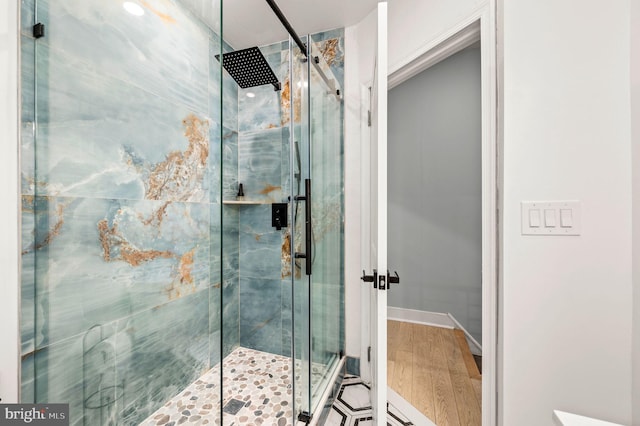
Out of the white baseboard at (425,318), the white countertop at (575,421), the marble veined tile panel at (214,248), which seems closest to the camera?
the white countertop at (575,421)

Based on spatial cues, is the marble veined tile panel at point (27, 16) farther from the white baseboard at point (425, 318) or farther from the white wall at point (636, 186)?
the white baseboard at point (425, 318)

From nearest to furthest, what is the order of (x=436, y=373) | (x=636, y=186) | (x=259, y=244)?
(x=636, y=186) → (x=436, y=373) → (x=259, y=244)

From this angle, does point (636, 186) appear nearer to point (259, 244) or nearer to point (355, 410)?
point (355, 410)

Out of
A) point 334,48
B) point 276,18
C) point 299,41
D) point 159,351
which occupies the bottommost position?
point 159,351

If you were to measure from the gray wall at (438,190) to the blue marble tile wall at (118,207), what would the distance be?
190 cm

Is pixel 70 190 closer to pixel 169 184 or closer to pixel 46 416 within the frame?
pixel 169 184

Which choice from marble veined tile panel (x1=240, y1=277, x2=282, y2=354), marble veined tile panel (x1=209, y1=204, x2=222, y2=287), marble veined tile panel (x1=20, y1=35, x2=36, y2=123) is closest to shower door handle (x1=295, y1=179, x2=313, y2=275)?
marble veined tile panel (x1=209, y1=204, x2=222, y2=287)

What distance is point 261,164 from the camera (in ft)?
6.31

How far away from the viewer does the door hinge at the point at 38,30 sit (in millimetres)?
737

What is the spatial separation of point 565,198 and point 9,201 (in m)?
1.68

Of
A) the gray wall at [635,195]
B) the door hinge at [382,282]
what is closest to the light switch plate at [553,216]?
the gray wall at [635,195]

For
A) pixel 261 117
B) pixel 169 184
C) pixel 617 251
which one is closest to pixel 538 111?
pixel 617 251

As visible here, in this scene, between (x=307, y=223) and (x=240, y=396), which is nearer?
(x=307, y=223)

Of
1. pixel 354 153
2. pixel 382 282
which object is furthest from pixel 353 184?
pixel 382 282
